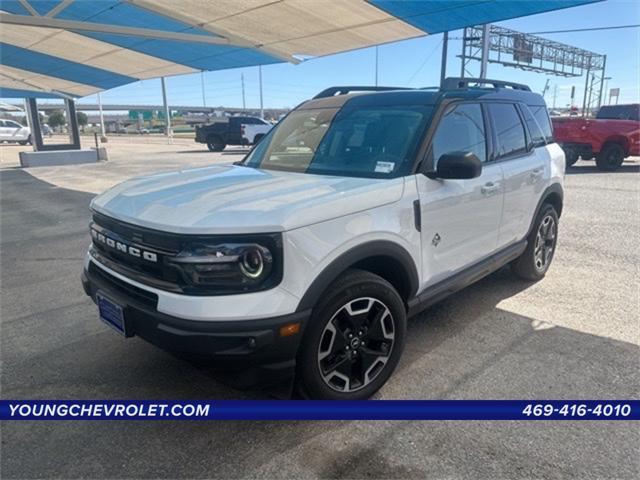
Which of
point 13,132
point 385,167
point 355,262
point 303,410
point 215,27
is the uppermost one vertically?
point 215,27

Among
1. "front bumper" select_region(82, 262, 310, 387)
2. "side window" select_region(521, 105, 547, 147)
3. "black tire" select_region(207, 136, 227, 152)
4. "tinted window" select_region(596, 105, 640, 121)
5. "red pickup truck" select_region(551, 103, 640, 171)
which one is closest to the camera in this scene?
"front bumper" select_region(82, 262, 310, 387)

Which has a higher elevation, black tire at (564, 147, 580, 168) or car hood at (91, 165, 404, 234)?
car hood at (91, 165, 404, 234)

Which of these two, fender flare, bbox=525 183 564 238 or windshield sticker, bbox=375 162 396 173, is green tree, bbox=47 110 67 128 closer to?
fender flare, bbox=525 183 564 238

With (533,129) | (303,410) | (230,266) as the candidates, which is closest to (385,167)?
(230,266)

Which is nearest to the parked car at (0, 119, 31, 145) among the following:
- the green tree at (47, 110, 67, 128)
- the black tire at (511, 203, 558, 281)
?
the black tire at (511, 203, 558, 281)

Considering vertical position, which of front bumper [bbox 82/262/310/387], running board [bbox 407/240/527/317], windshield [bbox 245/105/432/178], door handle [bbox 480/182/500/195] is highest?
windshield [bbox 245/105/432/178]

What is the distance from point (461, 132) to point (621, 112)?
1533 cm

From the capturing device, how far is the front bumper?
2.03 m

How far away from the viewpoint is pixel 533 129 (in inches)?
171

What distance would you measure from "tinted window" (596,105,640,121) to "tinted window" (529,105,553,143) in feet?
41.2

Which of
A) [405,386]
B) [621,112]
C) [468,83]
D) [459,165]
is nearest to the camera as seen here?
[459,165]

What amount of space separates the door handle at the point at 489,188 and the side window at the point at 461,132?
21 cm

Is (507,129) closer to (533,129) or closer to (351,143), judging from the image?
(533,129)

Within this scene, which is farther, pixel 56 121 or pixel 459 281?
pixel 56 121
